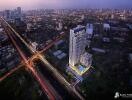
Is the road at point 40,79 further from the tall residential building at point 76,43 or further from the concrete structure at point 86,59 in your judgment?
the concrete structure at point 86,59

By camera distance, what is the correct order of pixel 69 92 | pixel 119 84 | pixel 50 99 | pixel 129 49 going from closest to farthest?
pixel 50 99
pixel 69 92
pixel 119 84
pixel 129 49

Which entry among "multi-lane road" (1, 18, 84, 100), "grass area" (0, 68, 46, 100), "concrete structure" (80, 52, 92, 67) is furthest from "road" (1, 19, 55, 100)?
"concrete structure" (80, 52, 92, 67)

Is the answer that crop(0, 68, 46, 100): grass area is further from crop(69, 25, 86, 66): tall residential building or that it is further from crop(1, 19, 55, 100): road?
crop(69, 25, 86, 66): tall residential building

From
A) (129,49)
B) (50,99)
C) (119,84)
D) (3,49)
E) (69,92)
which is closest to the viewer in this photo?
(50,99)

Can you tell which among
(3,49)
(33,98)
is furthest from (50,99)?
(3,49)

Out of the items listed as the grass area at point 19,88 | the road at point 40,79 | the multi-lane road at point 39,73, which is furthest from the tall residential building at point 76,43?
the grass area at point 19,88

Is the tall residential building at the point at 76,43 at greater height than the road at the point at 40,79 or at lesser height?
greater

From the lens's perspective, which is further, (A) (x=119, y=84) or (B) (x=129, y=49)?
(B) (x=129, y=49)

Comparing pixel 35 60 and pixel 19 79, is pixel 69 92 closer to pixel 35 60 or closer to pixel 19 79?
pixel 19 79
